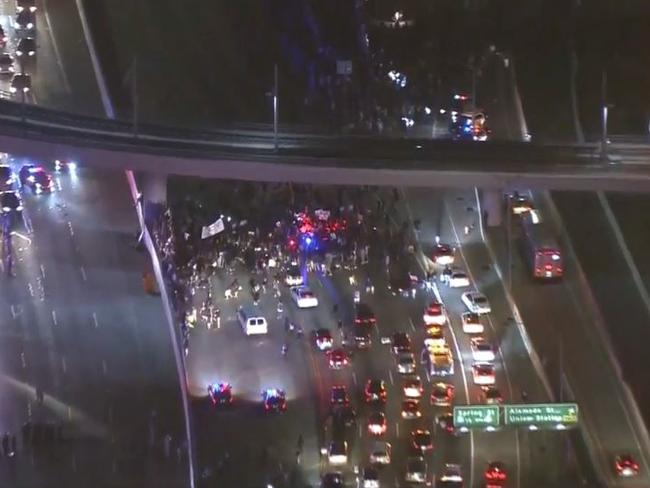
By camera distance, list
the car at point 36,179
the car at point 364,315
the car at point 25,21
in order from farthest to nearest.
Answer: the car at point 25,21 → the car at point 36,179 → the car at point 364,315

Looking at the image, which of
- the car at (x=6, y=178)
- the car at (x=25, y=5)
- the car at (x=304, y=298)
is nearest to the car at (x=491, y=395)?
the car at (x=304, y=298)

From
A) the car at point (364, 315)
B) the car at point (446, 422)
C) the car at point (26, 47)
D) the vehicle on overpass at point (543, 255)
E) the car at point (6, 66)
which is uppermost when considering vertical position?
the car at point (26, 47)

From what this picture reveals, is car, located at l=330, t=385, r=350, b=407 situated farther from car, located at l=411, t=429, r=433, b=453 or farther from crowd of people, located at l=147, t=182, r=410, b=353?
crowd of people, located at l=147, t=182, r=410, b=353

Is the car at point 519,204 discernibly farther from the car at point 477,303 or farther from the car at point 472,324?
the car at point 472,324

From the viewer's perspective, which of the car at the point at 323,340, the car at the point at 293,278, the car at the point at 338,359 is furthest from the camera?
the car at the point at 293,278

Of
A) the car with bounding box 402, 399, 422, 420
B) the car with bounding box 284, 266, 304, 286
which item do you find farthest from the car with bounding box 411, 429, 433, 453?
the car with bounding box 284, 266, 304, 286
